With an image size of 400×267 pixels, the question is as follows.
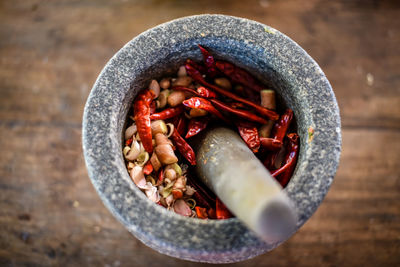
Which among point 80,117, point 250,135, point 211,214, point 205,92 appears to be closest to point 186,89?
point 205,92

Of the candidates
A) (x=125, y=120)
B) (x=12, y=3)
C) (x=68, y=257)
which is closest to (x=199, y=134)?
(x=125, y=120)

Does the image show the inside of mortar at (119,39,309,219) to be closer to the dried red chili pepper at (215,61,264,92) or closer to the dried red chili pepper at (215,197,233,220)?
the dried red chili pepper at (215,61,264,92)

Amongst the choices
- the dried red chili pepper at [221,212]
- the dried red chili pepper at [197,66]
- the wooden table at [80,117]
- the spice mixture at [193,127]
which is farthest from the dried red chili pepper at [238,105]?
the wooden table at [80,117]

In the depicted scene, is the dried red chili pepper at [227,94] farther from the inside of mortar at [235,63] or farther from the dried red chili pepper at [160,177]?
the dried red chili pepper at [160,177]

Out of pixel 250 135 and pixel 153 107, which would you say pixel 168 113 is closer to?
pixel 153 107

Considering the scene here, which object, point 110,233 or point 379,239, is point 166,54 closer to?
point 110,233

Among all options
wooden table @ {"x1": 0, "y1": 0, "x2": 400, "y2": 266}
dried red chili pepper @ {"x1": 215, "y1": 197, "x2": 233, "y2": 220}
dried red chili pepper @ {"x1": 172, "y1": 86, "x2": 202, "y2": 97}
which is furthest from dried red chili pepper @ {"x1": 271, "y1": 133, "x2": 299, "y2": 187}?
wooden table @ {"x1": 0, "y1": 0, "x2": 400, "y2": 266}

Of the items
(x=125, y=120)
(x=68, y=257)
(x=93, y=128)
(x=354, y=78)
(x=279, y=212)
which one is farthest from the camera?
(x=354, y=78)
